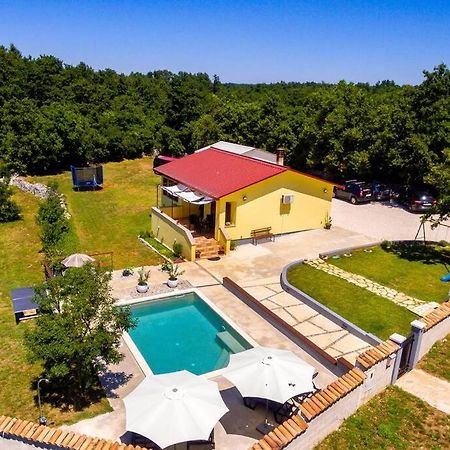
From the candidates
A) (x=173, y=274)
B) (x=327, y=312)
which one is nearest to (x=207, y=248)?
(x=173, y=274)

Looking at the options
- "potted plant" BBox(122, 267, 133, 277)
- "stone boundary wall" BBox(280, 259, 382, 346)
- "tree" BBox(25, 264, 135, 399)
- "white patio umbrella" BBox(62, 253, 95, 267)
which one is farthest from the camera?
"potted plant" BBox(122, 267, 133, 277)

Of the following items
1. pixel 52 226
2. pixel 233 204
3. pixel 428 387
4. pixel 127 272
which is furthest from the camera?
pixel 52 226

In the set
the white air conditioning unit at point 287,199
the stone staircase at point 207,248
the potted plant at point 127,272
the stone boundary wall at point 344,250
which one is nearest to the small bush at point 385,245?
the stone boundary wall at point 344,250

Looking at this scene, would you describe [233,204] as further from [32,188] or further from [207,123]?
[207,123]

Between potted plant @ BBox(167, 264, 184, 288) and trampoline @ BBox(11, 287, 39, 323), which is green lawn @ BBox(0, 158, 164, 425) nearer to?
trampoline @ BBox(11, 287, 39, 323)

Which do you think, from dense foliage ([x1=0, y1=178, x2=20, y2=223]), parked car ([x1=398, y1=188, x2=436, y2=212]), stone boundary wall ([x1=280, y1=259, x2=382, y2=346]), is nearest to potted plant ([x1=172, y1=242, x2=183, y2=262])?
stone boundary wall ([x1=280, y1=259, x2=382, y2=346])
